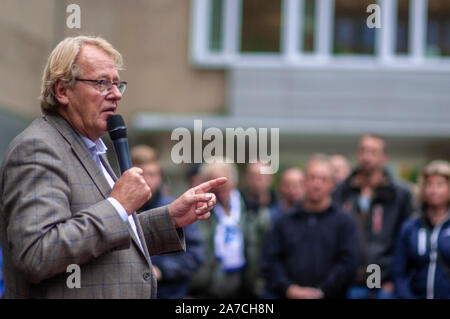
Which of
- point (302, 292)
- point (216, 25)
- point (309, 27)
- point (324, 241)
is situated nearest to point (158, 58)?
point (216, 25)

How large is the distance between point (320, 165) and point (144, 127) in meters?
7.08

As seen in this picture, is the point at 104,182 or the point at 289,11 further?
the point at 289,11

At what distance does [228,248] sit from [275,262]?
48 centimetres

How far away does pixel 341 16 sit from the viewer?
45.0 feet

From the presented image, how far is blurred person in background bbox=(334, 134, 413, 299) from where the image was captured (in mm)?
6531

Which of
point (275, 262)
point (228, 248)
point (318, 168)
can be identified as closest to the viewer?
point (275, 262)

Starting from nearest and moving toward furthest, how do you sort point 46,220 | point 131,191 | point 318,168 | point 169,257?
point 46,220
point 131,191
point 169,257
point 318,168

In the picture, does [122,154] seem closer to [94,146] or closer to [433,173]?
[94,146]

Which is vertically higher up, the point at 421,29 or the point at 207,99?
the point at 421,29

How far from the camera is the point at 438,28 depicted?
1379 centimetres

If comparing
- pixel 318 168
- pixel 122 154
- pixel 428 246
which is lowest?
pixel 428 246

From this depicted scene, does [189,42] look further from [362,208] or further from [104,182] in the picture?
[104,182]
